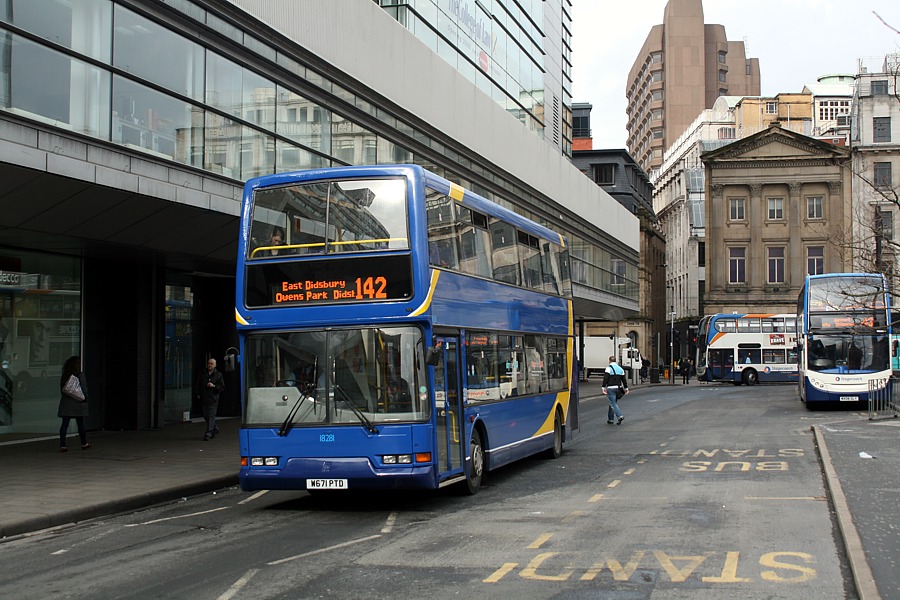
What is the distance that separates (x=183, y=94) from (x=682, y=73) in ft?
394

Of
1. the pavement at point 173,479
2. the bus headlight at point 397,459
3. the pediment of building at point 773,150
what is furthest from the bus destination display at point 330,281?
the pediment of building at point 773,150

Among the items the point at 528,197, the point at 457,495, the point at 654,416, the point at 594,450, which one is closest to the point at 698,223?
the point at 528,197

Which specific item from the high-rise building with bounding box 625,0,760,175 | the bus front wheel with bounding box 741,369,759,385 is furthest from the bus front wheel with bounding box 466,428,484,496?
the high-rise building with bounding box 625,0,760,175

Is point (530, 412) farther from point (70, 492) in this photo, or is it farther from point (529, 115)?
point (529, 115)

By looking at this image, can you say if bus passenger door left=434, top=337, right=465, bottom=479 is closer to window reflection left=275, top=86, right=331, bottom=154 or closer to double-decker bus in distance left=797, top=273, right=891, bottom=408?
window reflection left=275, top=86, right=331, bottom=154

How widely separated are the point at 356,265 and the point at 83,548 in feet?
13.9

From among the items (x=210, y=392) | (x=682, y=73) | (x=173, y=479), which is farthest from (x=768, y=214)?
(x=173, y=479)

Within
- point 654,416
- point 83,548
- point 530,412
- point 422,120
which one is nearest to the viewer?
point 83,548

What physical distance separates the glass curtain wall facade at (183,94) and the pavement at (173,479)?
5.15m

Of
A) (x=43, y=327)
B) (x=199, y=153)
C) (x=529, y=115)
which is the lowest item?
(x=43, y=327)

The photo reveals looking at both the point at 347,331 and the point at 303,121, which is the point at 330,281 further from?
the point at 303,121

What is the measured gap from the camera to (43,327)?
20.5m

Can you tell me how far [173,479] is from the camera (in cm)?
1504

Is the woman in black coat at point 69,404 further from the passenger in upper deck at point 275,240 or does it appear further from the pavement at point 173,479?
the passenger in upper deck at point 275,240
